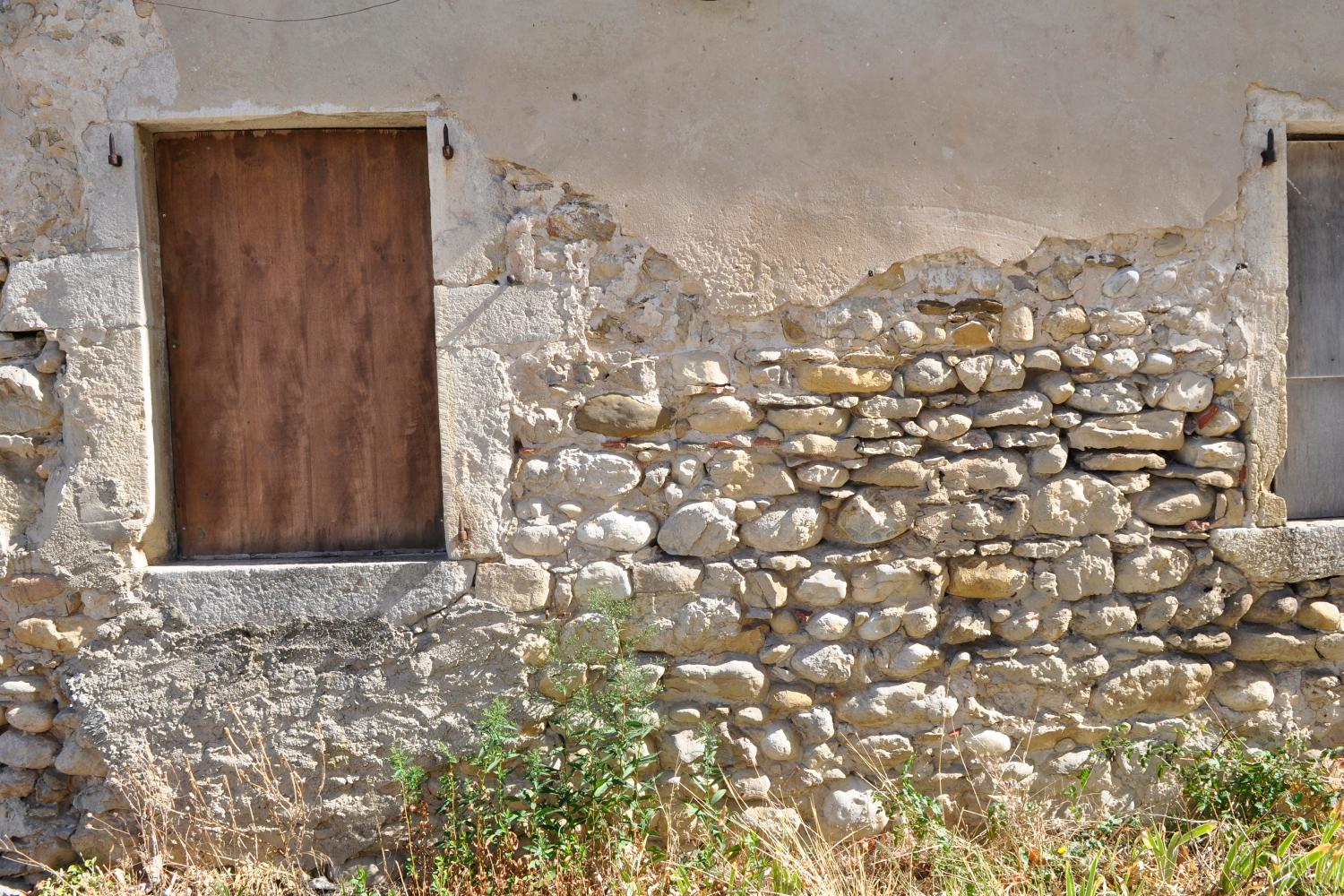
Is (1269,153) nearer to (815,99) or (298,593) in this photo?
(815,99)

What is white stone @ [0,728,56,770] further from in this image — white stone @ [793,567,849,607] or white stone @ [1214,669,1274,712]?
white stone @ [1214,669,1274,712]

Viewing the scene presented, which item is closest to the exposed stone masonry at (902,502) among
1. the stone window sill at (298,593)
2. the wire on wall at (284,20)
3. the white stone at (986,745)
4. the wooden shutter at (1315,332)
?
the white stone at (986,745)

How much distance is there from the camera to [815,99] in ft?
9.76

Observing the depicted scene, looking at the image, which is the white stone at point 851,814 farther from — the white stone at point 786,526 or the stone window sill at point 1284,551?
the stone window sill at point 1284,551

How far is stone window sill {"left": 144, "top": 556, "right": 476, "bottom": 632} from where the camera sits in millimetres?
2938

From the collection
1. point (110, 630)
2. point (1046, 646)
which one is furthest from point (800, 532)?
point (110, 630)

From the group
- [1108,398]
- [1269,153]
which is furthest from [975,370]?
[1269,153]

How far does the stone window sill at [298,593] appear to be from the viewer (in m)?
2.94

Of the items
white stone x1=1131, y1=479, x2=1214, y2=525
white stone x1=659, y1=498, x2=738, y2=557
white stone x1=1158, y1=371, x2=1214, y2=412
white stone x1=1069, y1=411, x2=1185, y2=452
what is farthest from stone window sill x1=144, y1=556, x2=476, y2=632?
white stone x1=1158, y1=371, x2=1214, y2=412

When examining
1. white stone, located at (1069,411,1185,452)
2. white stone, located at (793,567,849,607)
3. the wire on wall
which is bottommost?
white stone, located at (793,567,849,607)

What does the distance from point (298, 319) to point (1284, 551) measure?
124 inches

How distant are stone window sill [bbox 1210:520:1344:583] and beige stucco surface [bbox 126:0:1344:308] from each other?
0.99m

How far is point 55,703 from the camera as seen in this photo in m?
2.99

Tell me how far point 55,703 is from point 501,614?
1371 millimetres
